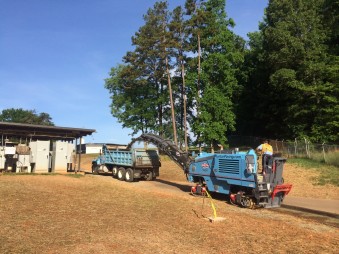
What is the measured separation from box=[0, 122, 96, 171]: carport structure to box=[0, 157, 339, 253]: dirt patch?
1155 cm

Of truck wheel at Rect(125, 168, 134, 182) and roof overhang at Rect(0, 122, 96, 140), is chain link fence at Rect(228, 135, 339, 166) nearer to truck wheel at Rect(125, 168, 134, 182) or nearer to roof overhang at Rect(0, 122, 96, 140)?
truck wheel at Rect(125, 168, 134, 182)

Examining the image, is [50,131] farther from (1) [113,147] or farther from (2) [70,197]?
(2) [70,197]

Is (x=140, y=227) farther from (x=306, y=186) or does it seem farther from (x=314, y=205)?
(x=306, y=186)

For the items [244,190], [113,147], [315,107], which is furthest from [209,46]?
[244,190]

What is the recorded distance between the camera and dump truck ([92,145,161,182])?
25.2m

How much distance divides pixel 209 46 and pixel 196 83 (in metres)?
4.85

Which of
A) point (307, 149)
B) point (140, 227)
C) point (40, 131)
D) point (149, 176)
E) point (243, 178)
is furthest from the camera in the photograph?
point (307, 149)

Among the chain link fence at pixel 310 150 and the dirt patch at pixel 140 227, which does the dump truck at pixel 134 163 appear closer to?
the dirt patch at pixel 140 227

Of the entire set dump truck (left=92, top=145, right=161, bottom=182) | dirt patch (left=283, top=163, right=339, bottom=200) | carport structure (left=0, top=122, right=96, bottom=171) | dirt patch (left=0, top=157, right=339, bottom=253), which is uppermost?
carport structure (left=0, top=122, right=96, bottom=171)

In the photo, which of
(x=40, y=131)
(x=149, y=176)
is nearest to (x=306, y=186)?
(x=149, y=176)

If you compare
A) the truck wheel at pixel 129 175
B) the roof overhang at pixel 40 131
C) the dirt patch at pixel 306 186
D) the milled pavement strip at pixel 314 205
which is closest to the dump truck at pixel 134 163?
the truck wheel at pixel 129 175

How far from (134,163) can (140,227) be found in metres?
14.7

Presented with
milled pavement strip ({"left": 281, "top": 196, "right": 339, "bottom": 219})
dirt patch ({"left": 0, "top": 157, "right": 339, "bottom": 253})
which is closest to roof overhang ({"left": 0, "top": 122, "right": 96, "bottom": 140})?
dirt patch ({"left": 0, "top": 157, "right": 339, "bottom": 253})

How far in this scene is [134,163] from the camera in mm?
25062
